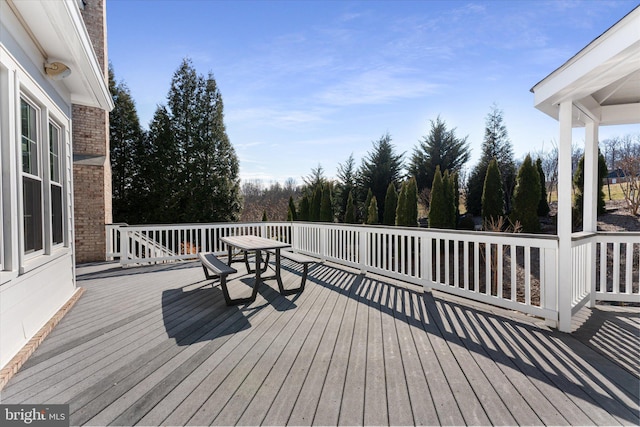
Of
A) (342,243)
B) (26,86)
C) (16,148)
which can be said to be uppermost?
(26,86)

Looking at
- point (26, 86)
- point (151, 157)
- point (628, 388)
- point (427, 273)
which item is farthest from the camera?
point (151, 157)

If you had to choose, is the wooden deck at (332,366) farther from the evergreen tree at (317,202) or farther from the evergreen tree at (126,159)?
the evergreen tree at (126,159)

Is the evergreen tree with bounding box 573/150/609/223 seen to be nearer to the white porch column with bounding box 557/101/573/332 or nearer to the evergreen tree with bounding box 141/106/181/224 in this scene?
the white porch column with bounding box 557/101/573/332

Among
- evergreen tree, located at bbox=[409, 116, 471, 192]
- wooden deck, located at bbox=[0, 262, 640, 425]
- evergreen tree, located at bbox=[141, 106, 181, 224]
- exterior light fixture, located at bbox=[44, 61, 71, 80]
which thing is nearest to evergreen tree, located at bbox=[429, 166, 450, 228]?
evergreen tree, located at bbox=[409, 116, 471, 192]

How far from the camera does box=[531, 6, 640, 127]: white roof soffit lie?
2.20 meters

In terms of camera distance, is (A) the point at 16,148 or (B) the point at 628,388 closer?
(B) the point at 628,388

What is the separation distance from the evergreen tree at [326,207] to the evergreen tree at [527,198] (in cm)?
656

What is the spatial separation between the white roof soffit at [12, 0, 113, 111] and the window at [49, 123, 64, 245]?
680 mm

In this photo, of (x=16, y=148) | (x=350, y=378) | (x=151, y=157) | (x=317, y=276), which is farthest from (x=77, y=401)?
(x=151, y=157)

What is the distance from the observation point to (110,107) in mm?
4566

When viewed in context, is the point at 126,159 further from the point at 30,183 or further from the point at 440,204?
the point at 440,204

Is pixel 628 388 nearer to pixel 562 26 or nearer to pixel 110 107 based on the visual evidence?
pixel 562 26

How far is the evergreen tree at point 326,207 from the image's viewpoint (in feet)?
42.4

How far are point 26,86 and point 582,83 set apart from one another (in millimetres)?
4853
